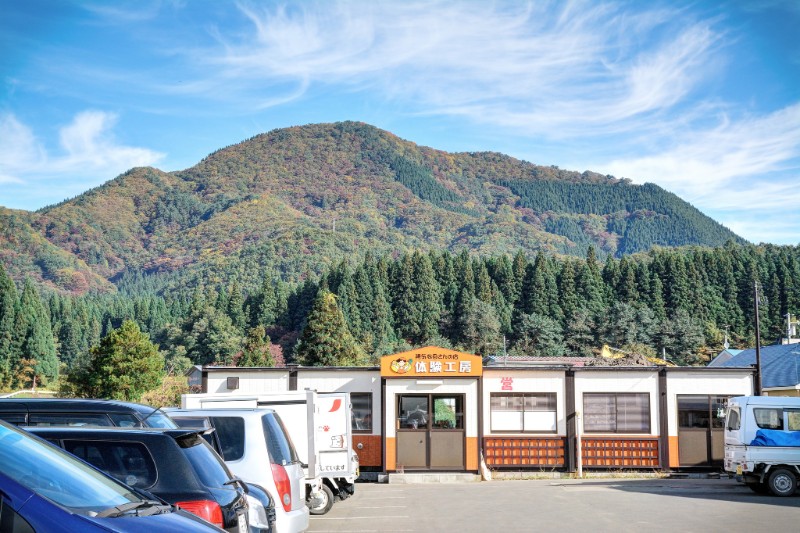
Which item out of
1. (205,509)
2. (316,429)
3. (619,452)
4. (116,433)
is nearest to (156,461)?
(116,433)

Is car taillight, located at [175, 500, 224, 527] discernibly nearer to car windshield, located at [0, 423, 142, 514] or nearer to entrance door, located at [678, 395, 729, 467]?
car windshield, located at [0, 423, 142, 514]

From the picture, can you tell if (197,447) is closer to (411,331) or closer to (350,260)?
(411,331)

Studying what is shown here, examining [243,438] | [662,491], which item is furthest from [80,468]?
[662,491]

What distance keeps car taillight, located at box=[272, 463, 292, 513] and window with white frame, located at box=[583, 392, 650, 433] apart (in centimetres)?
1878

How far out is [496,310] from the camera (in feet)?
340

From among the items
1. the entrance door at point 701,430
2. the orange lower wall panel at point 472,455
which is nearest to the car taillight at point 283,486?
the orange lower wall panel at point 472,455

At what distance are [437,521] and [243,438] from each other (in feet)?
25.0

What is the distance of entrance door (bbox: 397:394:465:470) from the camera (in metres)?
26.6

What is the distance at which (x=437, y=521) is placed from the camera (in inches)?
659

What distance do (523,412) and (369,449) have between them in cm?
482

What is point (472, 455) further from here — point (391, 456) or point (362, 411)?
point (362, 411)

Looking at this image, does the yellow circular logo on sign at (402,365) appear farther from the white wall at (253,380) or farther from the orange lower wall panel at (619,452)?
the orange lower wall panel at (619,452)

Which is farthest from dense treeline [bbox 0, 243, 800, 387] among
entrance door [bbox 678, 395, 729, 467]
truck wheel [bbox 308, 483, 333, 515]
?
truck wheel [bbox 308, 483, 333, 515]

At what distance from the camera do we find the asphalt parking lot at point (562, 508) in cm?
1605
